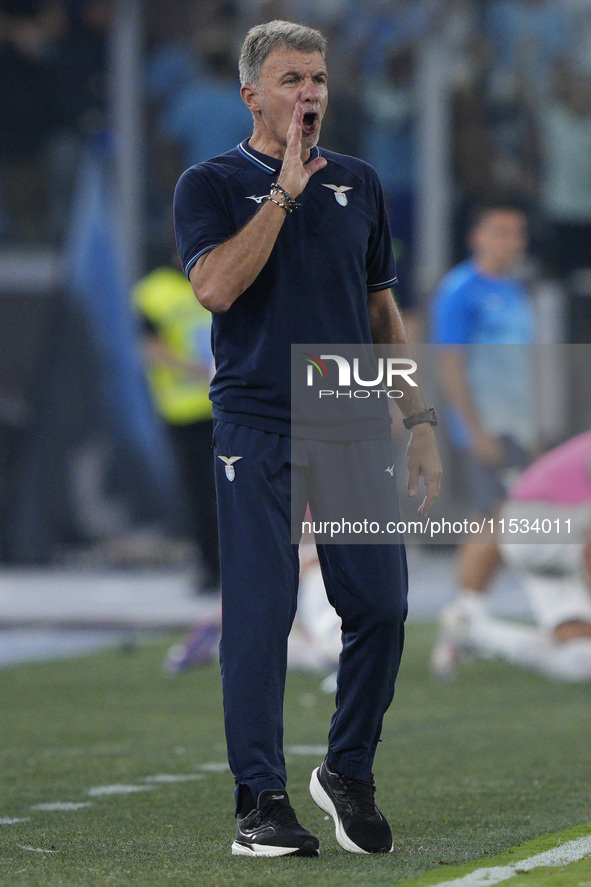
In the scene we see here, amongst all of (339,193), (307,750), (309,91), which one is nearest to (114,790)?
(307,750)

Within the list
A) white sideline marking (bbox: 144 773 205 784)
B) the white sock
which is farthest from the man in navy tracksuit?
the white sock

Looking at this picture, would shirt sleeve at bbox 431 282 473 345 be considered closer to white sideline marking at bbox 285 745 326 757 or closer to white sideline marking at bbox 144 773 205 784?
white sideline marking at bbox 285 745 326 757

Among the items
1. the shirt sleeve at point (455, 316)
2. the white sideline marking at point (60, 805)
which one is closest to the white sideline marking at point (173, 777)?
the white sideline marking at point (60, 805)

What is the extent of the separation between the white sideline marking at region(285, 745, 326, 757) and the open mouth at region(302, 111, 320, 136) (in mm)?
2316

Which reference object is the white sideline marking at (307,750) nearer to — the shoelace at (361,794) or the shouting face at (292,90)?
the shoelace at (361,794)

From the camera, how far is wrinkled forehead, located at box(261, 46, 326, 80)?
3658 millimetres

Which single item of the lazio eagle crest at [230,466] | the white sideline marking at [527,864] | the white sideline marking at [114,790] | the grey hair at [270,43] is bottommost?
the white sideline marking at [527,864]

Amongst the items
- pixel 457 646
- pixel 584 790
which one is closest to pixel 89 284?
pixel 457 646

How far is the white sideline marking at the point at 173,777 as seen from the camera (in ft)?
16.0

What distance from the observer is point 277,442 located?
369 centimetres

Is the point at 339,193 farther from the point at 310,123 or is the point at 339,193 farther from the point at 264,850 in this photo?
the point at 264,850

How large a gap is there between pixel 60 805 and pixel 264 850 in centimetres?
102

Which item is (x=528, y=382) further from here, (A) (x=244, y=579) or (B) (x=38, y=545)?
(A) (x=244, y=579)

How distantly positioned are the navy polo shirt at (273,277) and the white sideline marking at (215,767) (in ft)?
5.49
